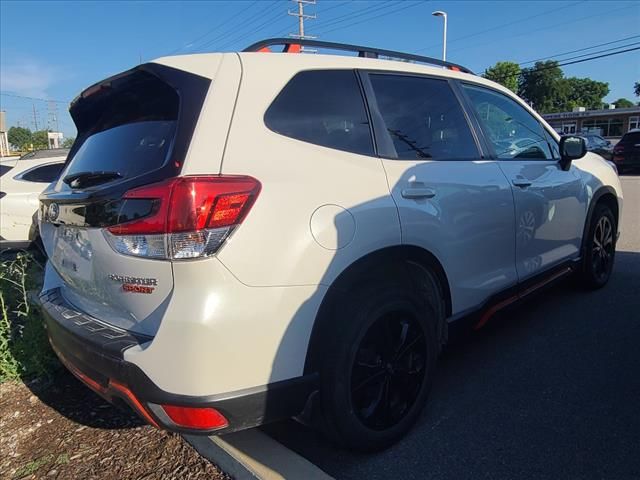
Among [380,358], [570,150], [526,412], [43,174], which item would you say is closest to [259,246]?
[380,358]

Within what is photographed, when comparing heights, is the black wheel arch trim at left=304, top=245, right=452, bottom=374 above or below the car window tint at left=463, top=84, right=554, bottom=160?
below

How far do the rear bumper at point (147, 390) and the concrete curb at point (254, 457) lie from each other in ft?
1.31

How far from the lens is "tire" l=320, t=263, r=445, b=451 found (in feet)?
7.27

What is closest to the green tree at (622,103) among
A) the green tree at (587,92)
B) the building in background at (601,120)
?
the green tree at (587,92)

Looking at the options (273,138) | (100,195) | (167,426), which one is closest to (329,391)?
(167,426)

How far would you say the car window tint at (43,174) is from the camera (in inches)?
270

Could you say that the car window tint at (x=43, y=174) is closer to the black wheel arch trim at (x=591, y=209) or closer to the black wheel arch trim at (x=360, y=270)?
the black wheel arch trim at (x=360, y=270)

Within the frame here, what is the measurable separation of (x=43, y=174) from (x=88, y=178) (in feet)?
17.6

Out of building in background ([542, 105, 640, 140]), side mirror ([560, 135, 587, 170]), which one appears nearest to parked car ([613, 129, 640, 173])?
side mirror ([560, 135, 587, 170])

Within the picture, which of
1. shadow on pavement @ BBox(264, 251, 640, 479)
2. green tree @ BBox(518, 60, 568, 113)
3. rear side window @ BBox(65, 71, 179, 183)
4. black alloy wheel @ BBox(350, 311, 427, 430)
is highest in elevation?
green tree @ BBox(518, 60, 568, 113)

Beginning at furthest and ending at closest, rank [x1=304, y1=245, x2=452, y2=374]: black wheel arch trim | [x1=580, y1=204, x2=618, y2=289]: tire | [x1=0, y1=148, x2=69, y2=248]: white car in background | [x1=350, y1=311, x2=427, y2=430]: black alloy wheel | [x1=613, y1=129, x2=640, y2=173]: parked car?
[x1=613, y1=129, x2=640, y2=173]: parked car < [x1=0, y1=148, x2=69, y2=248]: white car in background < [x1=580, y1=204, x2=618, y2=289]: tire < [x1=350, y1=311, x2=427, y2=430]: black alloy wheel < [x1=304, y1=245, x2=452, y2=374]: black wheel arch trim

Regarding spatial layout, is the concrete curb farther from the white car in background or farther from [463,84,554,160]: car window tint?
the white car in background

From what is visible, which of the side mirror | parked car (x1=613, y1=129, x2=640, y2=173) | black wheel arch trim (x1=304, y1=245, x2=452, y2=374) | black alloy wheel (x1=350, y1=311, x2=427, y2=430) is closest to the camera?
black wheel arch trim (x1=304, y1=245, x2=452, y2=374)

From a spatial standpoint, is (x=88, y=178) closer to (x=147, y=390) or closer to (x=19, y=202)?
(x=147, y=390)
